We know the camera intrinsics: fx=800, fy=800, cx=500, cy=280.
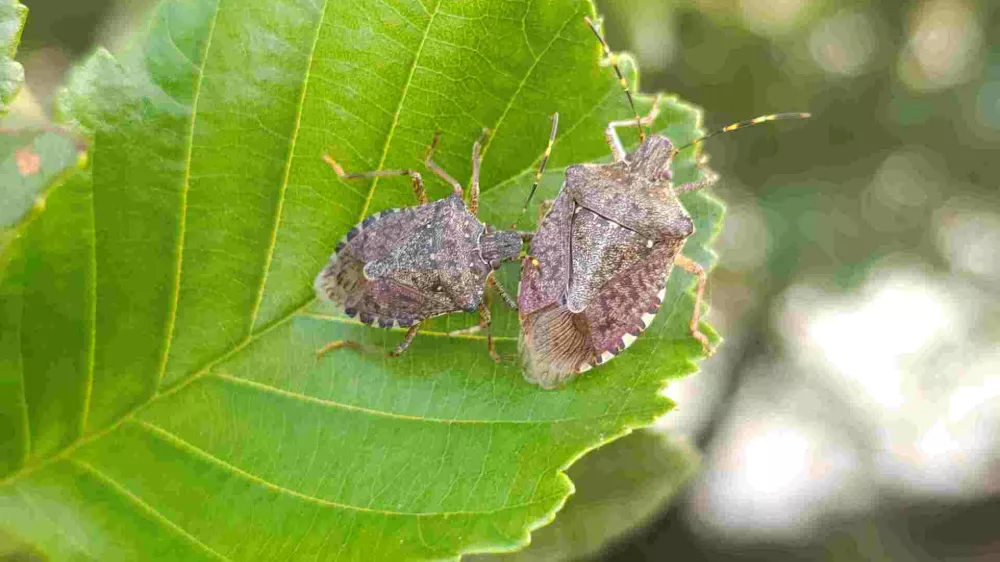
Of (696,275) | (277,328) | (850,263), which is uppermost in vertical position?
(850,263)

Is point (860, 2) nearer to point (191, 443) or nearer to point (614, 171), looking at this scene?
point (614, 171)

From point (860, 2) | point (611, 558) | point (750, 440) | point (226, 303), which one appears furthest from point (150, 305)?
point (860, 2)

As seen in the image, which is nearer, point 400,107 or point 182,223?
point 182,223

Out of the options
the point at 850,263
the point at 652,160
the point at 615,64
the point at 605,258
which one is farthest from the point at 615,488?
the point at 850,263

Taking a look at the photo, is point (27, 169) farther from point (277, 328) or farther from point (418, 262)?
point (418, 262)

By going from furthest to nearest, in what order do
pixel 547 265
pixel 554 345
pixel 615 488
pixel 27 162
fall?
1. pixel 615 488
2. pixel 547 265
3. pixel 554 345
4. pixel 27 162

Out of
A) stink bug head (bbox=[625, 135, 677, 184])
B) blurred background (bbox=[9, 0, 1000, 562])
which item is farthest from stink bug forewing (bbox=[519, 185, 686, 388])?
blurred background (bbox=[9, 0, 1000, 562])

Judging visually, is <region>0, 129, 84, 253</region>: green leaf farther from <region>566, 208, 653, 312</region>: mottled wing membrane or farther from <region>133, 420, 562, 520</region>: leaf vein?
<region>566, 208, 653, 312</region>: mottled wing membrane
